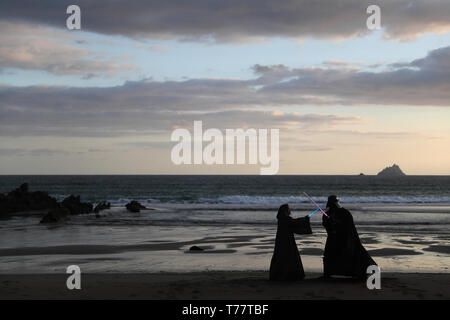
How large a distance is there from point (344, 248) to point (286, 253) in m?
1.19

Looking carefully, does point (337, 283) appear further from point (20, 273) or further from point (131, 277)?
point (20, 273)

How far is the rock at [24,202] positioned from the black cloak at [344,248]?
994 inches

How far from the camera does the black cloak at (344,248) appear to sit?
9.55m

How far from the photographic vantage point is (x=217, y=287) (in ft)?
30.2

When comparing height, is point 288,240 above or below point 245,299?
above

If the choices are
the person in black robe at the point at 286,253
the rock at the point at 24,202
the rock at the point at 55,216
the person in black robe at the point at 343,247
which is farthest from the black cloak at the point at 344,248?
the rock at the point at 24,202

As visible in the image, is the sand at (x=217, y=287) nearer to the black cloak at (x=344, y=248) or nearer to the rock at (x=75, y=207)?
the black cloak at (x=344, y=248)

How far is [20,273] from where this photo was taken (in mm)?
11125

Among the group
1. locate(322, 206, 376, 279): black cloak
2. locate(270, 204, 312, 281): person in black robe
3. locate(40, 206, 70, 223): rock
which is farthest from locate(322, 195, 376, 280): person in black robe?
locate(40, 206, 70, 223): rock

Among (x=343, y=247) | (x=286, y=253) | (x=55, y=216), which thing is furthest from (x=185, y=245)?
(x=55, y=216)

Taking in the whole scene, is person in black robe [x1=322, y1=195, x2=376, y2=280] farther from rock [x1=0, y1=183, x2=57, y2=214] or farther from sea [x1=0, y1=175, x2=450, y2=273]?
rock [x1=0, y1=183, x2=57, y2=214]

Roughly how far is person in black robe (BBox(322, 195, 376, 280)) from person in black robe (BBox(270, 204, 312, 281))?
55cm
